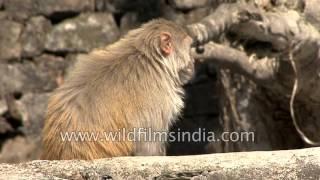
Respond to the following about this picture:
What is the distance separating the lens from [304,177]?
2.92 m

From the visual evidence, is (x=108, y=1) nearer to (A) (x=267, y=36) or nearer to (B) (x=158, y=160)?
(A) (x=267, y=36)

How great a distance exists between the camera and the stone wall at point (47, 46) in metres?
6.36

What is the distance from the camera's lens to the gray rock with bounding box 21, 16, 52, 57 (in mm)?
6395

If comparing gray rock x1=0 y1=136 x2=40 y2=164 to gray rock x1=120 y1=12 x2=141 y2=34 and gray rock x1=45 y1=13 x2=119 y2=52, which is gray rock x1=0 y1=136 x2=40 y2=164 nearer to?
gray rock x1=45 y1=13 x2=119 y2=52

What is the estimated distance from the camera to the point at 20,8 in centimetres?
636

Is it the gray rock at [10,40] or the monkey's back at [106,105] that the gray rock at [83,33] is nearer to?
the gray rock at [10,40]

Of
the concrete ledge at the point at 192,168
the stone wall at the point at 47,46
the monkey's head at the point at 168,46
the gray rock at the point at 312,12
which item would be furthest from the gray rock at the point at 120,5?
the concrete ledge at the point at 192,168

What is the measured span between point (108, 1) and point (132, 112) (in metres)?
2.87

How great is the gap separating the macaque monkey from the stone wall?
2045mm

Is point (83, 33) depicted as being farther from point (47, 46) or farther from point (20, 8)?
point (20, 8)

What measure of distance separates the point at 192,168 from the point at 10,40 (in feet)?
11.9

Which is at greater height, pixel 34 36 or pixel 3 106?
pixel 34 36

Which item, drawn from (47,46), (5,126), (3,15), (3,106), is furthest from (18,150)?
(3,15)

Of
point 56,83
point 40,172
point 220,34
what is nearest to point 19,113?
point 56,83
